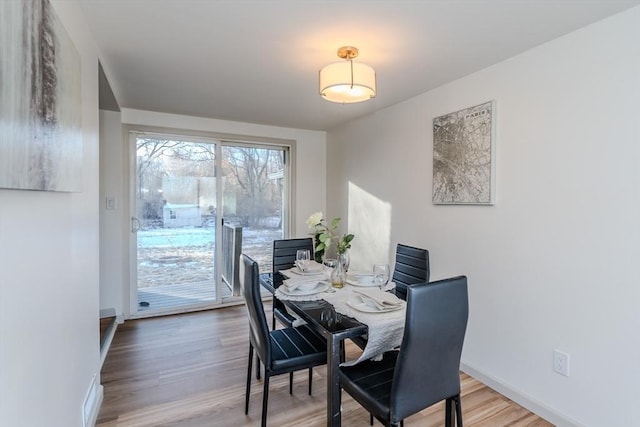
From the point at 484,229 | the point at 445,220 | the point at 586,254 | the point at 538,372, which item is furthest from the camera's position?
the point at 445,220

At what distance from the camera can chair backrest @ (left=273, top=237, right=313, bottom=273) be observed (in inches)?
113

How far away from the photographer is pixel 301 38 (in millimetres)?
1964

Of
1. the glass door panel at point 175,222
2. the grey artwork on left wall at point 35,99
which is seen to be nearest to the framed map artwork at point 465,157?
the grey artwork on left wall at point 35,99

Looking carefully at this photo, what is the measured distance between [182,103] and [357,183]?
208cm

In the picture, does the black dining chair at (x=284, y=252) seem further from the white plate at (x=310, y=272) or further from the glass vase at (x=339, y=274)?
the glass vase at (x=339, y=274)

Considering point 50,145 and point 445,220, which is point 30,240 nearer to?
point 50,145

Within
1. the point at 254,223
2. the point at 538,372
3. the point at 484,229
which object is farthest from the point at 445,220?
the point at 254,223

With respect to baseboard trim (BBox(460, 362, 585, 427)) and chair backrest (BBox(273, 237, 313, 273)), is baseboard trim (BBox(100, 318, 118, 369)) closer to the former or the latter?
chair backrest (BBox(273, 237, 313, 273))

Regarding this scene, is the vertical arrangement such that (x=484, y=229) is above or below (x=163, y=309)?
above

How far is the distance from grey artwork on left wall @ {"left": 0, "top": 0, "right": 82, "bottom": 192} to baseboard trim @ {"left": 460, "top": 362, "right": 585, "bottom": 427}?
9.18 ft

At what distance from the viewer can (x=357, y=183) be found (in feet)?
12.8

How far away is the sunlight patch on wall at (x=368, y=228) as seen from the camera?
3449 millimetres

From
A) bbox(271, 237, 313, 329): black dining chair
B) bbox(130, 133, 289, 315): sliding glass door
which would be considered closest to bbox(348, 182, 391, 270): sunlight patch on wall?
bbox(271, 237, 313, 329): black dining chair

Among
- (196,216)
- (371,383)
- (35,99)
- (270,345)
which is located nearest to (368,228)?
(196,216)
